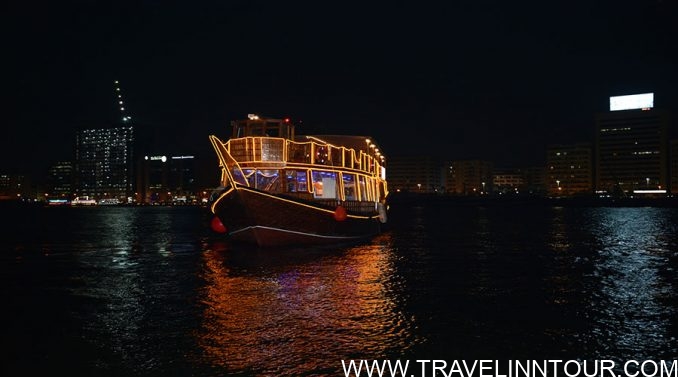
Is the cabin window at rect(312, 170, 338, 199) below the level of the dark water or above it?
above

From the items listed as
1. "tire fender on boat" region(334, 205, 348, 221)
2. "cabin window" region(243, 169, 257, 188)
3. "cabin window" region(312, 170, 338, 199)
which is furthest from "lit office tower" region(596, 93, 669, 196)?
"cabin window" region(243, 169, 257, 188)

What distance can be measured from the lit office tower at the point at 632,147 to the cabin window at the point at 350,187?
551 feet

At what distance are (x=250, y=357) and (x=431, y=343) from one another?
3839 millimetres

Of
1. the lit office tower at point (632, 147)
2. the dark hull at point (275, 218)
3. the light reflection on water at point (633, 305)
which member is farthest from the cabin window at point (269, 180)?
the lit office tower at point (632, 147)

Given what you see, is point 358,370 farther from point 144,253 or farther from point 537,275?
point 144,253

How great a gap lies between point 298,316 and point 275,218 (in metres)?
16.5

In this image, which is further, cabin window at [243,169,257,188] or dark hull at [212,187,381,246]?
cabin window at [243,169,257,188]

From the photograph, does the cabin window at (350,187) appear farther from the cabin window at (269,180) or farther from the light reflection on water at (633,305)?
the light reflection on water at (633,305)

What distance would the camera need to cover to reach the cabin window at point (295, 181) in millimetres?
32406

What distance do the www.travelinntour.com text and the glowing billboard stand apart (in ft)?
670

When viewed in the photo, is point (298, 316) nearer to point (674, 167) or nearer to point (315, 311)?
point (315, 311)

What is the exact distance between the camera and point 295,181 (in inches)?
1291

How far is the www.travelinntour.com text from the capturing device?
9.77 m

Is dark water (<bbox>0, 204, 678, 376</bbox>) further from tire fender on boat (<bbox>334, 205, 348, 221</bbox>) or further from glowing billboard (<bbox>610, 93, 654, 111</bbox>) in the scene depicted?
glowing billboard (<bbox>610, 93, 654, 111</bbox>)
